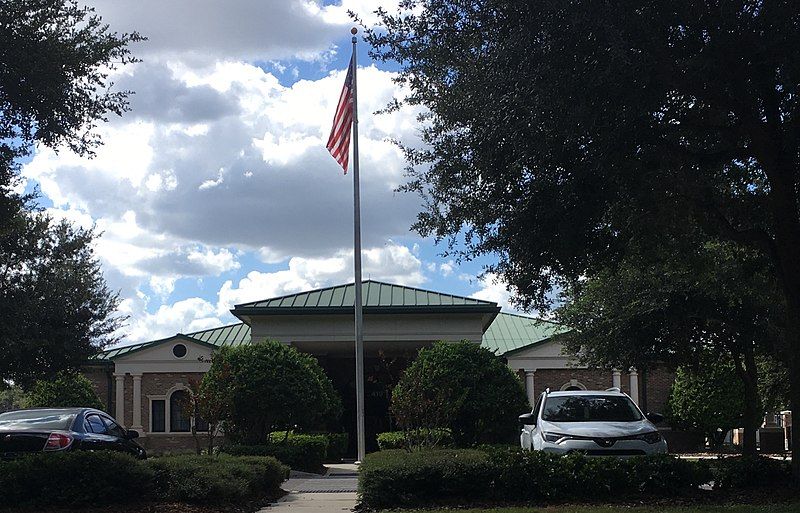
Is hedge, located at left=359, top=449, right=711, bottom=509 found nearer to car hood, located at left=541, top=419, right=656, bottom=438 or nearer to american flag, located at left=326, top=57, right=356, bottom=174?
car hood, located at left=541, top=419, right=656, bottom=438

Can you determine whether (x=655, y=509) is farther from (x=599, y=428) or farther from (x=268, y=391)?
(x=268, y=391)

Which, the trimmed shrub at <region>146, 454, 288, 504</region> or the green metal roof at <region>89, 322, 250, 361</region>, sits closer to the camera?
the trimmed shrub at <region>146, 454, 288, 504</region>

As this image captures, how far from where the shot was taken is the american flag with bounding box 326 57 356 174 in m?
23.8

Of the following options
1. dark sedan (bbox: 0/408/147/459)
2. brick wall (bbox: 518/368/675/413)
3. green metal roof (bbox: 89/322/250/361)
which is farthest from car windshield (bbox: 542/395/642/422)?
green metal roof (bbox: 89/322/250/361)

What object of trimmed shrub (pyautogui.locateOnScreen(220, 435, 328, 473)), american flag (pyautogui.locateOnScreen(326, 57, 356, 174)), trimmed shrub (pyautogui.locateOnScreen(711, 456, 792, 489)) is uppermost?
american flag (pyautogui.locateOnScreen(326, 57, 356, 174))

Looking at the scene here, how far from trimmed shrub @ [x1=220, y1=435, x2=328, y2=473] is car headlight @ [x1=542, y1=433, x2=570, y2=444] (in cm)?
1159

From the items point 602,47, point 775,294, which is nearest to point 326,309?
point 775,294

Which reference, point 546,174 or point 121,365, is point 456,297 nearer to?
point 121,365

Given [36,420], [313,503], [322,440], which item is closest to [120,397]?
[322,440]

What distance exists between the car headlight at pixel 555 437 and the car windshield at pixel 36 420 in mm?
7358

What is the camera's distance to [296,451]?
84.1ft

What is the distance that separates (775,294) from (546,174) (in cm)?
762

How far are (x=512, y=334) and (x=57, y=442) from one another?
93.2ft

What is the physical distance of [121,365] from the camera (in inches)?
1442
